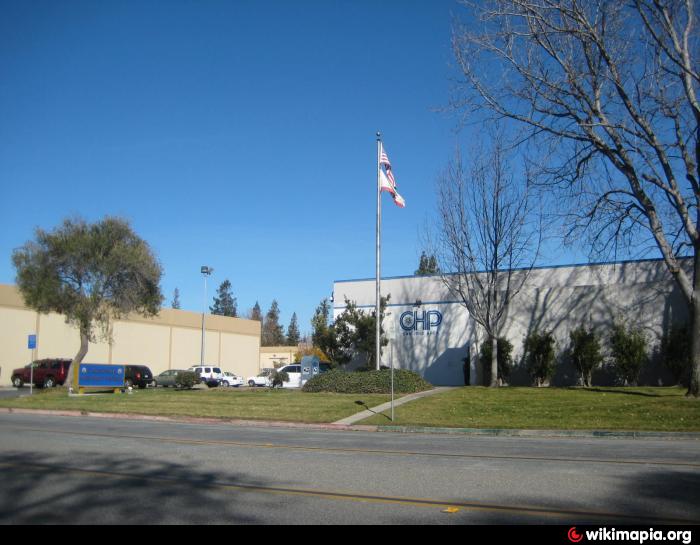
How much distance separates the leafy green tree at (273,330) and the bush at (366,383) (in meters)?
99.6

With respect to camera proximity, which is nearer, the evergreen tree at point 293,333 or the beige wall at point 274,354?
the beige wall at point 274,354

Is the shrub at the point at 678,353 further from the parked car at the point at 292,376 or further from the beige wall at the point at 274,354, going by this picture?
the beige wall at the point at 274,354

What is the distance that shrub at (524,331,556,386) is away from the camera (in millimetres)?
30625

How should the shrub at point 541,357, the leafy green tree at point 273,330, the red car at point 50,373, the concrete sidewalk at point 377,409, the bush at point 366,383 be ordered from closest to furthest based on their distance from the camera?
the concrete sidewalk at point 377,409 < the bush at point 366,383 < the shrub at point 541,357 < the red car at point 50,373 < the leafy green tree at point 273,330

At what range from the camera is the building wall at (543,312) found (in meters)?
29.9

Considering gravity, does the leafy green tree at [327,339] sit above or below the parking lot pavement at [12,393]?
above

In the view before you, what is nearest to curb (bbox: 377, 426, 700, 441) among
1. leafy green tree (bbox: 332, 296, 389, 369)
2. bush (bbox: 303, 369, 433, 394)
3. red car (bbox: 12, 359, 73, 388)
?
bush (bbox: 303, 369, 433, 394)

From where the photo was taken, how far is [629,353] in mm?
28375

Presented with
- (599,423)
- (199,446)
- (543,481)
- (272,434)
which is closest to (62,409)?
(272,434)

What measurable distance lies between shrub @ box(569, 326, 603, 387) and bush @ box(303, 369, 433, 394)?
22.4ft

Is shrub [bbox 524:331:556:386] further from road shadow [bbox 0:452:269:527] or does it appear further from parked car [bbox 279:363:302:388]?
road shadow [bbox 0:452:269:527]

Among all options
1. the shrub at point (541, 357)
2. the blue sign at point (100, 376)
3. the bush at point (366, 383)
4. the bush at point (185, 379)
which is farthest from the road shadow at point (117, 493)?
the bush at point (185, 379)

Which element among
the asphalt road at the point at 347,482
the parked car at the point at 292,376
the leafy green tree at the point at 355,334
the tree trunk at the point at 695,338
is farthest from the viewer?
the parked car at the point at 292,376
